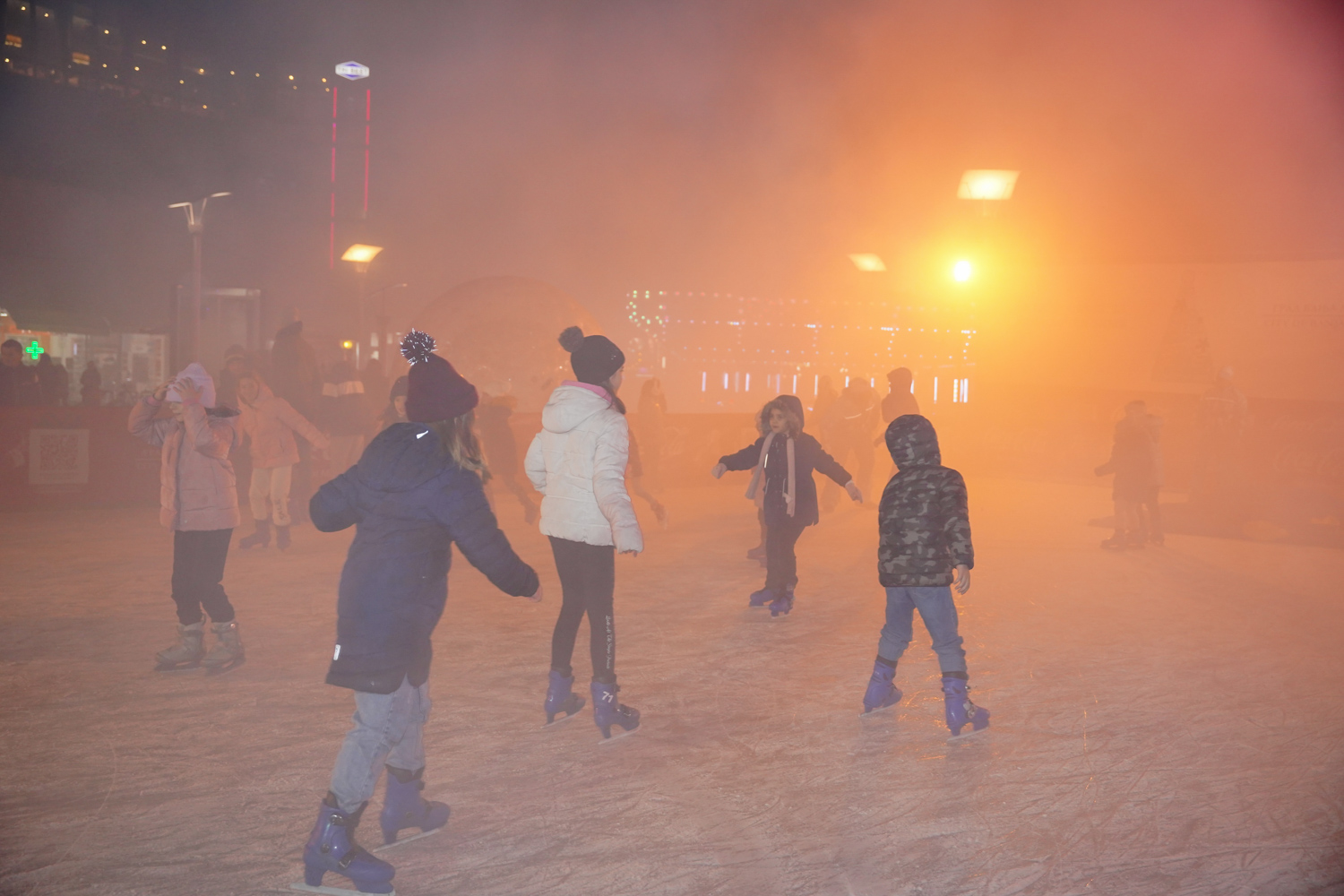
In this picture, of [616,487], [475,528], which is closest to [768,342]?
[616,487]

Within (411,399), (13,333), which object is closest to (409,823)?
(411,399)

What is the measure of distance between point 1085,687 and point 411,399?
142 inches

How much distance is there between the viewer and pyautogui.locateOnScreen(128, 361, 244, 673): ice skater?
4.39m

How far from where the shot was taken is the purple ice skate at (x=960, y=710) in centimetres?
384

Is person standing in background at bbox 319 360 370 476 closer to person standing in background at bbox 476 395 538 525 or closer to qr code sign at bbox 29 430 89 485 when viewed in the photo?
person standing in background at bbox 476 395 538 525

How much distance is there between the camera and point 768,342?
26062 millimetres

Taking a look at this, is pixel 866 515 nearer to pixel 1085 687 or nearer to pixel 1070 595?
pixel 1070 595

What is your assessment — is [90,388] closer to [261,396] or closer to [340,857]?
[261,396]

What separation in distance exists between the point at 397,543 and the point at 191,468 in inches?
95.6

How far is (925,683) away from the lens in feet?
15.1

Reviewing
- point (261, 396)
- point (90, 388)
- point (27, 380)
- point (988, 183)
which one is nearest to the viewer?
point (261, 396)

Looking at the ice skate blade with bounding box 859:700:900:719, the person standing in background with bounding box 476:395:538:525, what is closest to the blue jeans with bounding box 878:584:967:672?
the ice skate blade with bounding box 859:700:900:719

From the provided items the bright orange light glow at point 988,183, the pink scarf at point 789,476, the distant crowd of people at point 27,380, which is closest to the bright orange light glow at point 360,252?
the distant crowd of people at point 27,380

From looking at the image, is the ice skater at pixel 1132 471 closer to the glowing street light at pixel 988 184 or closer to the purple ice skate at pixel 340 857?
the glowing street light at pixel 988 184
